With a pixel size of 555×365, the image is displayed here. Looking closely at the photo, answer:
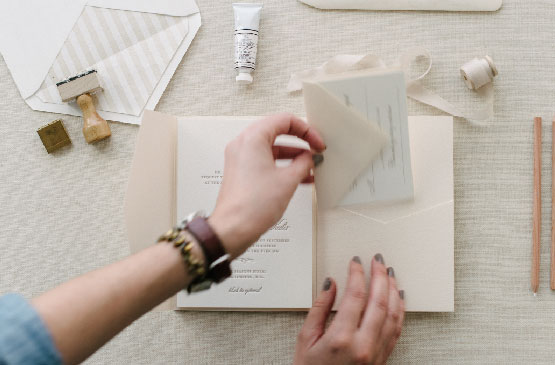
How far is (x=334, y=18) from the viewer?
26.7 inches

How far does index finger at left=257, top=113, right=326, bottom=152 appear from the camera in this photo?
1.67 feet

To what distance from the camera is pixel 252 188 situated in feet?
1.59

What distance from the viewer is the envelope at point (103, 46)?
684 mm

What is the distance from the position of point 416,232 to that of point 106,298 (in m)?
0.41

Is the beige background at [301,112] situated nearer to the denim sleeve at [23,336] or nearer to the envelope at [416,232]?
the envelope at [416,232]

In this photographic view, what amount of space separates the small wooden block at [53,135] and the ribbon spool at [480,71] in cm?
59

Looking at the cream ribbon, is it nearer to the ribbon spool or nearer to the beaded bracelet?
the ribbon spool

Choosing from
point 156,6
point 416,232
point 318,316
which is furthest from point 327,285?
point 156,6

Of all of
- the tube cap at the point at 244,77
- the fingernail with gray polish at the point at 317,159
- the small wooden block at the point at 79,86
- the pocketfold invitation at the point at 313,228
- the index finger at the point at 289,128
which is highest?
the small wooden block at the point at 79,86

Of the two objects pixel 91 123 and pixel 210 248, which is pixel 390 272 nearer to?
pixel 210 248

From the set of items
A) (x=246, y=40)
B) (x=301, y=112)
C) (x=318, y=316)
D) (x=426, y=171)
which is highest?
(x=246, y=40)

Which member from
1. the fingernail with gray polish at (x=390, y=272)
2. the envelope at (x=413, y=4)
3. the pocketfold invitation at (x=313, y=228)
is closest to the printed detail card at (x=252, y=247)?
the pocketfold invitation at (x=313, y=228)

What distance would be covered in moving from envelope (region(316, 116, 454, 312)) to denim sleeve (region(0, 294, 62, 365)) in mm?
358

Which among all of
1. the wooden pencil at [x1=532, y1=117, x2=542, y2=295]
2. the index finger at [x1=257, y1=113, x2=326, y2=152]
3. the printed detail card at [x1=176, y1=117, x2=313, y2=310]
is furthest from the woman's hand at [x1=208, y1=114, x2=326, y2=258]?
the wooden pencil at [x1=532, y1=117, x2=542, y2=295]
